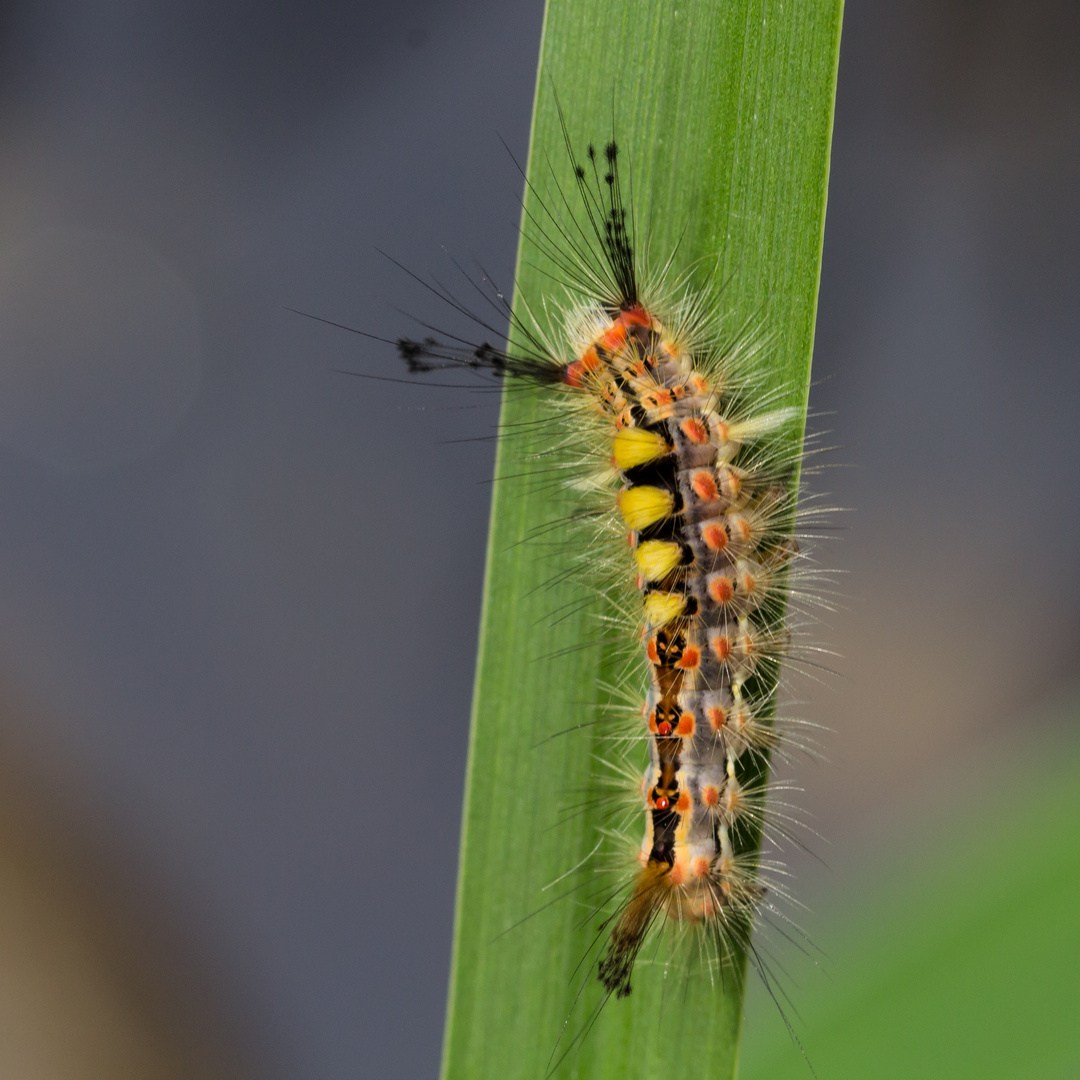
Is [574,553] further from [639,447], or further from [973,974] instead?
[973,974]

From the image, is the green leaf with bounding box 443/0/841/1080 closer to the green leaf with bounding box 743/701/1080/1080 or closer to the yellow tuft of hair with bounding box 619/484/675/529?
the yellow tuft of hair with bounding box 619/484/675/529

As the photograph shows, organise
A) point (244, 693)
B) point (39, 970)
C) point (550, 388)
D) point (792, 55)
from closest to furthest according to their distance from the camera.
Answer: point (792, 55) < point (550, 388) < point (39, 970) < point (244, 693)

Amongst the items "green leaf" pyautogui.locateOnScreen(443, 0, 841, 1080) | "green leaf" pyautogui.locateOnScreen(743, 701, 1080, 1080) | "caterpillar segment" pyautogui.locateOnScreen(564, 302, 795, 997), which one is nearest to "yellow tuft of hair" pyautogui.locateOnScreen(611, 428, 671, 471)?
"caterpillar segment" pyautogui.locateOnScreen(564, 302, 795, 997)

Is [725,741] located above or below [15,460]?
below

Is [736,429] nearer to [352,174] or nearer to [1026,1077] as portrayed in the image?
[1026,1077]

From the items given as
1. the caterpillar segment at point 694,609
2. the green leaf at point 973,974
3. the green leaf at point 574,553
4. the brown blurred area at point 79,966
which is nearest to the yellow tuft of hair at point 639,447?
the caterpillar segment at point 694,609

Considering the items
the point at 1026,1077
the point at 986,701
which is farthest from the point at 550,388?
the point at 986,701
